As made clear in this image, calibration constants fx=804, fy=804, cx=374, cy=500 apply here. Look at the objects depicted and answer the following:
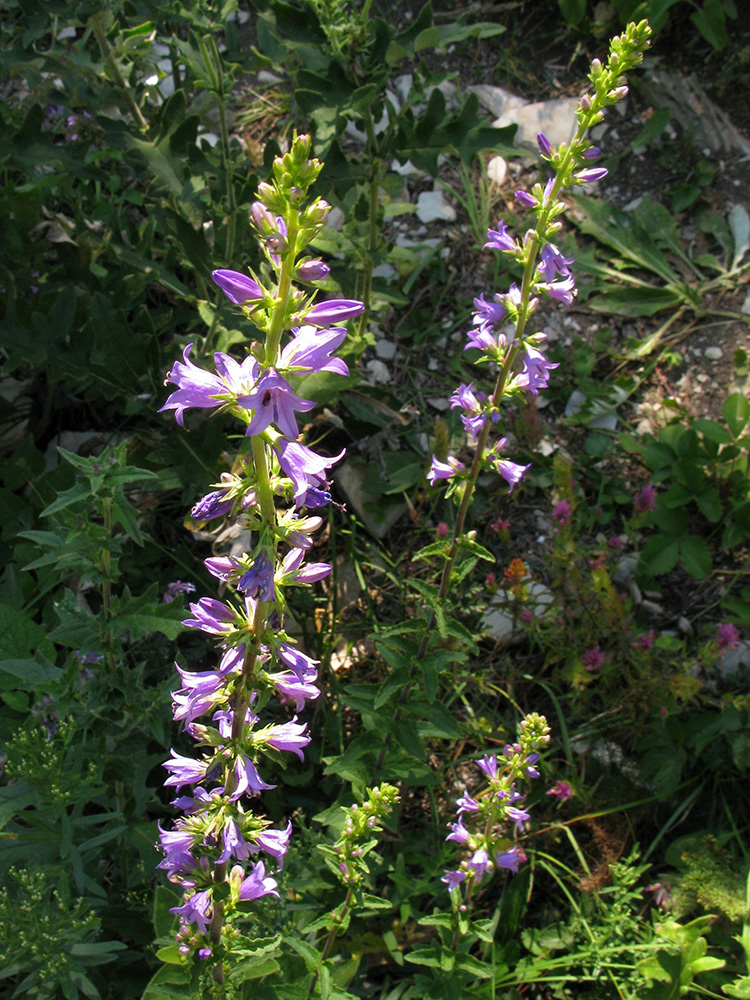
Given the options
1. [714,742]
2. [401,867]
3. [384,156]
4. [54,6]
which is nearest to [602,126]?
[384,156]

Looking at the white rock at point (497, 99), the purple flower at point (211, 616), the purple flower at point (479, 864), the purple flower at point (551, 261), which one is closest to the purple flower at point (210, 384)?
the purple flower at point (211, 616)

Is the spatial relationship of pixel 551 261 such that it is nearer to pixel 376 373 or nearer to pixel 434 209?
pixel 376 373

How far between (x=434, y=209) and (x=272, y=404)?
3881mm

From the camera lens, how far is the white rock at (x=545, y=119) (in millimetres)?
5289

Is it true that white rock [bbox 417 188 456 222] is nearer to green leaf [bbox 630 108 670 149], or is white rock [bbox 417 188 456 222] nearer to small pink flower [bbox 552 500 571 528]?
green leaf [bbox 630 108 670 149]

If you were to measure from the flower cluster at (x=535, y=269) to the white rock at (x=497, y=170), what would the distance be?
2.74 m

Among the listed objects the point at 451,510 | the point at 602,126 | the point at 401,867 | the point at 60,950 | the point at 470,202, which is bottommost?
the point at 401,867

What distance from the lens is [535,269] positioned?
8.35 ft

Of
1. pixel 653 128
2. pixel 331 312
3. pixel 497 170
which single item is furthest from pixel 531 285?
pixel 653 128

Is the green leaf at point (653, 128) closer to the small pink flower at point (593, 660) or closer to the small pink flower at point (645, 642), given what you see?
the small pink flower at point (645, 642)

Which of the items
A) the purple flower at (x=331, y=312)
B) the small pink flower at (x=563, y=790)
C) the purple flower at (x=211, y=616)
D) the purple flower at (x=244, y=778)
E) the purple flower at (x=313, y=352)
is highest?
the purple flower at (x=331, y=312)

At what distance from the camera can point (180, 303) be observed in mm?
4414

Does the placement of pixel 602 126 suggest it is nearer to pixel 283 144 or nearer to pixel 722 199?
pixel 722 199

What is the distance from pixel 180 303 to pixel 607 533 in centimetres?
267
